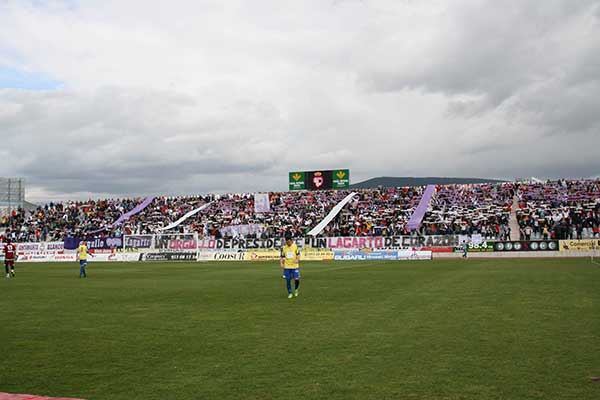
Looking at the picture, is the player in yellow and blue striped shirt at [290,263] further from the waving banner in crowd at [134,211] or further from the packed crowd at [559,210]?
the waving banner in crowd at [134,211]

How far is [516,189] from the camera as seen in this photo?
61344 mm

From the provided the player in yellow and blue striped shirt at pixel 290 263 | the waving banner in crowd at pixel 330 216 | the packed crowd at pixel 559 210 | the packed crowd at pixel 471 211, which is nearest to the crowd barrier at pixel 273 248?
the packed crowd at pixel 559 210

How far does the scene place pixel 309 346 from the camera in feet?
31.8

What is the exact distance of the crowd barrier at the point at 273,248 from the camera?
47.0 meters

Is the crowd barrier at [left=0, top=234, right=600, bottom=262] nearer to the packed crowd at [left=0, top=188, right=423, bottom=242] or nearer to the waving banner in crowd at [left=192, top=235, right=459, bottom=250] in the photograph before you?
the waving banner in crowd at [left=192, top=235, right=459, bottom=250]

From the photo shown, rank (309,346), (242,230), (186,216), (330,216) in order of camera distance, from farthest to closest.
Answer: (186,216)
(330,216)
(242,230)
(309,346)

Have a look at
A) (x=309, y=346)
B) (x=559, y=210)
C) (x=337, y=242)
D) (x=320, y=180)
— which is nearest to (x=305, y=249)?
(x=337, y=242)

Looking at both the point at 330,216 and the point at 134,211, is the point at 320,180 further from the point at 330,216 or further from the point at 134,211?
the point at 134,211

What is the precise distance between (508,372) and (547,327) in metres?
A: 4.07

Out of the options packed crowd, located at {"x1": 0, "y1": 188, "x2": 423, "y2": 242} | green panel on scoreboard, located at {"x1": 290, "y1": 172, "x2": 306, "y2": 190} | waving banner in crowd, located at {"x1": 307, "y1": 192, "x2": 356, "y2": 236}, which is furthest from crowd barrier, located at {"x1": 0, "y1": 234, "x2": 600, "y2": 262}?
green panel on scoreboard, located at {"x1": 290, "y1": 172, "x2": 306, "y2": 190}

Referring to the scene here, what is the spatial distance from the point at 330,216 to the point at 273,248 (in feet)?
35.5

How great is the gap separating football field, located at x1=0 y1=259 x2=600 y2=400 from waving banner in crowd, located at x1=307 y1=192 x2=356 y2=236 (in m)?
39.6

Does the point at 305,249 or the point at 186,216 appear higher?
the point at 186,216

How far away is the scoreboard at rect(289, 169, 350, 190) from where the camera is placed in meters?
63.7
